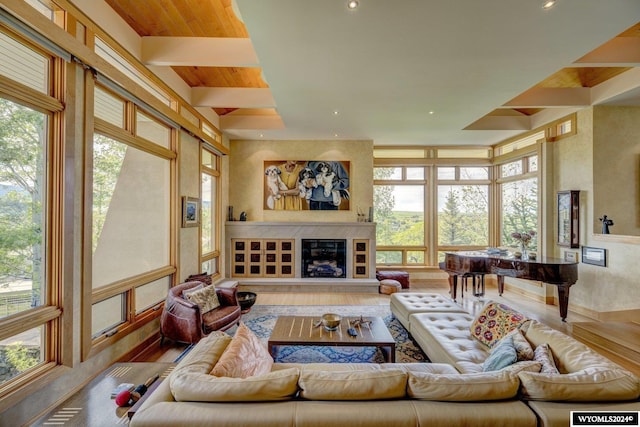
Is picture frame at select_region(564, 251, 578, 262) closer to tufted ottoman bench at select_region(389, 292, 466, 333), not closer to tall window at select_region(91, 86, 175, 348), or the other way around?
tufted ottoman bench at select_region(389, 292, 466, 333)

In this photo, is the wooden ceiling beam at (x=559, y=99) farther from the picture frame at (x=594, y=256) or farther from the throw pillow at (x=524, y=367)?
the throw pillow at (x=524, y=367)

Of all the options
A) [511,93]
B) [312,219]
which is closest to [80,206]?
[312,219]

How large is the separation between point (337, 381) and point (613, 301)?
522cm

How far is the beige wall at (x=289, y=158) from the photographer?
660 cm

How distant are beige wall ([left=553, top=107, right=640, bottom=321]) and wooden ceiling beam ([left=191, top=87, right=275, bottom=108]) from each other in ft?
17.3

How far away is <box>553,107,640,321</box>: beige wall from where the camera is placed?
162 inches

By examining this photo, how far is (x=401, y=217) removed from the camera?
721cm

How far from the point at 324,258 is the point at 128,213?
411 cm

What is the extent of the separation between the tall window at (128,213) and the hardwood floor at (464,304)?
0.59 meters

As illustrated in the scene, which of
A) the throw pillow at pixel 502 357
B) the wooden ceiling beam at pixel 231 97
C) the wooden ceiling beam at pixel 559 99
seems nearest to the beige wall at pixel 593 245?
the wooden ceiling beam at pixel 559 99

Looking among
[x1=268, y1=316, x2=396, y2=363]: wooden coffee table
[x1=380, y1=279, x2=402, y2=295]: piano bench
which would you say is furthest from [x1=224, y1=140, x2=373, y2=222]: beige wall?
[x1=268, y1=316, x2=396, y2=363]: wooden coffee table

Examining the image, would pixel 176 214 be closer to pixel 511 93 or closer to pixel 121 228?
pixel 121 228

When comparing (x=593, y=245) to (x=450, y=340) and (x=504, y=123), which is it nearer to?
(x=504, y=123)

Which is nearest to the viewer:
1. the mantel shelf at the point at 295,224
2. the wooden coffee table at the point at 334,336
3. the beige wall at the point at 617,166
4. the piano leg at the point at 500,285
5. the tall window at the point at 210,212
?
the wooden coffee table at the point at 334,336
